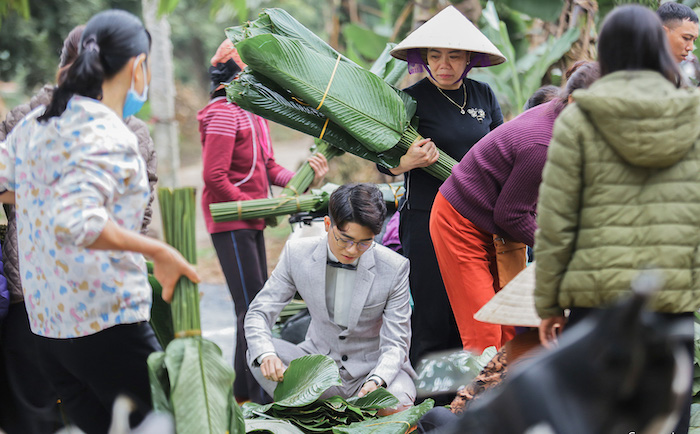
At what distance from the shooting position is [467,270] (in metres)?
3.26

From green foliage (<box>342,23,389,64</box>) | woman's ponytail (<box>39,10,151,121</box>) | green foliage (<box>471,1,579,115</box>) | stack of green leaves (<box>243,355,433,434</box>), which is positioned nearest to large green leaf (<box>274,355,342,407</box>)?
stack of green leaves (<box>243,355,433,434</box>)

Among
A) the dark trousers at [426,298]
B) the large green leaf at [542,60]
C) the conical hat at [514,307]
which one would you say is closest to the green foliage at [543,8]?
the large green leaf at [542,60]

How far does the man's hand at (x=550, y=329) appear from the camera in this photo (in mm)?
2342

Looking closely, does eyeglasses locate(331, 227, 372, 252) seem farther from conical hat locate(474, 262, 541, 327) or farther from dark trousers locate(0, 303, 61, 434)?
dark trousers locate(0, 303, 61, 434)

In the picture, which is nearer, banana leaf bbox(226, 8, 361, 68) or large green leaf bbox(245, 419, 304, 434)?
large green leaf bbox(245, 419, 304, 434)

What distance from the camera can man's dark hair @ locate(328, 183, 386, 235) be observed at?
3.24 meters

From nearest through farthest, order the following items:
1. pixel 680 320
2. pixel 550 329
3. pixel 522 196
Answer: pixel 680 320 → pixel 550 329 → pixel 522 196

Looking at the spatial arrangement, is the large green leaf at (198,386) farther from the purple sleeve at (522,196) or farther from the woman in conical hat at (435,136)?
the woman in conical hat at (435,136)

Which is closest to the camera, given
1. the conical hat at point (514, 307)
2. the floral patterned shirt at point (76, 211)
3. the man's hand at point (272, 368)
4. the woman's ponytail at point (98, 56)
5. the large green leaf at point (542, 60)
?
the floral patterned shirt at point (76, 211)

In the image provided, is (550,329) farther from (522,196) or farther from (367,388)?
(367,388)

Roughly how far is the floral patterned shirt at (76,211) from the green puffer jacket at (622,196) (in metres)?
1.23

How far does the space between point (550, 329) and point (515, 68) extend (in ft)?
15.1

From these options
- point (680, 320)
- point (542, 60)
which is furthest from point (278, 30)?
point (542, 60)

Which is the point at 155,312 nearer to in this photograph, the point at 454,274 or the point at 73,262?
the point at 73,262
